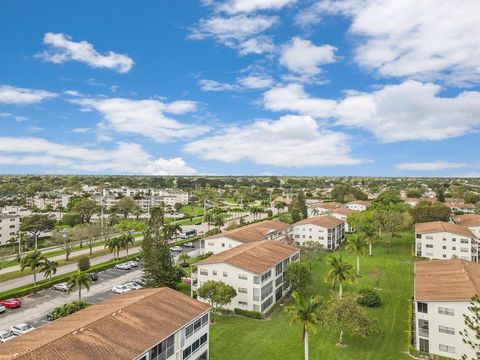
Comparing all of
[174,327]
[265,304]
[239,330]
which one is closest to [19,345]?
[174,327]

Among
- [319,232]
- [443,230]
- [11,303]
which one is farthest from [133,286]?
[443,230]

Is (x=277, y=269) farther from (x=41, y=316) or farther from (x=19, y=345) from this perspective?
(x=19, y=345)

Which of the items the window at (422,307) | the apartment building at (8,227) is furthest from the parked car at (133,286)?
the apartment building at (8,227)

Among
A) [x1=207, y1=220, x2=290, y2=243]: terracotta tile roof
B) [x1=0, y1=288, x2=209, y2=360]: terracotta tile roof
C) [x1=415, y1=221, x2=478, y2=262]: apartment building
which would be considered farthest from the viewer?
[x1=207, y1=220, x2=290, y2=243]: terracotta tile roof

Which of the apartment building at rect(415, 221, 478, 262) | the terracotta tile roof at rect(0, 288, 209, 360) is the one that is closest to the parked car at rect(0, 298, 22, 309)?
the terracotta tile roof at rect(0, 288, 209, 360)

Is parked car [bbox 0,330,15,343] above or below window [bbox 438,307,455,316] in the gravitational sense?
below

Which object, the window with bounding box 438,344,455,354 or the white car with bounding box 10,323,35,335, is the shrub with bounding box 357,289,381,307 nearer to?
the window with bounding box 438,344,455,354
